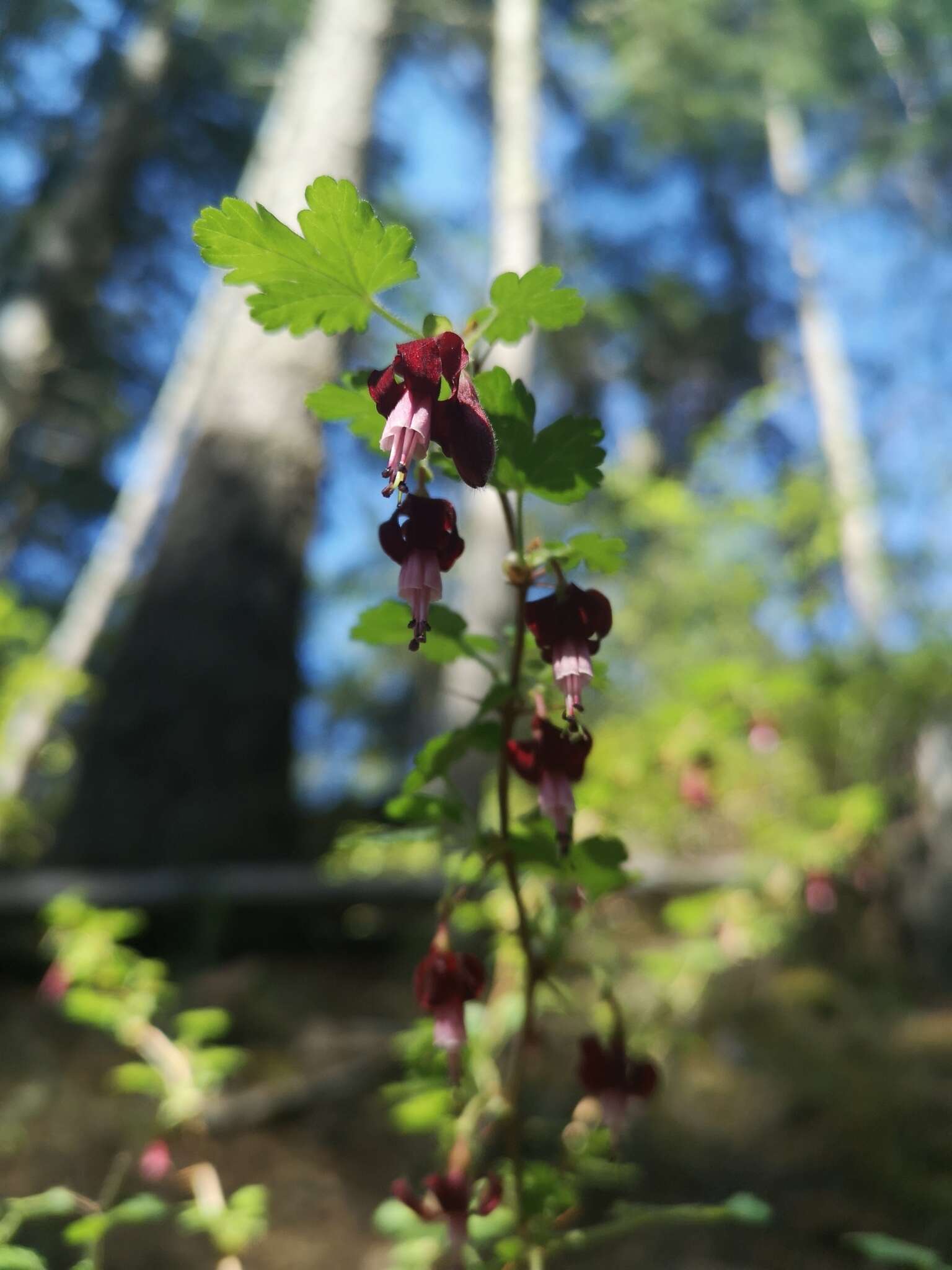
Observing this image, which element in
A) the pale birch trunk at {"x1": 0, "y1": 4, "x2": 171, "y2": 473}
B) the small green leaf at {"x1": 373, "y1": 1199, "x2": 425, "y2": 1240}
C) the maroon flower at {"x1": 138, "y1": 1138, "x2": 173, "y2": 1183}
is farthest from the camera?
the pale birch trunk at {"x1": 0, "y1": 4, "x2": 171, "y2": 473}

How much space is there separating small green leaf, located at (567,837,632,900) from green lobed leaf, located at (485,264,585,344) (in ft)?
1.61

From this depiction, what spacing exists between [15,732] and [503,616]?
4.13 m

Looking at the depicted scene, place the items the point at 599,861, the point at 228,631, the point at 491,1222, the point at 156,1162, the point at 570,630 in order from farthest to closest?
the point at 228,631 < the point at 156,1162 < the point at 491,1222 < the point at 599,861 < the point at 570,630

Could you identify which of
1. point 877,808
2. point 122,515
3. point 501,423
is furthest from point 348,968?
point 122,515

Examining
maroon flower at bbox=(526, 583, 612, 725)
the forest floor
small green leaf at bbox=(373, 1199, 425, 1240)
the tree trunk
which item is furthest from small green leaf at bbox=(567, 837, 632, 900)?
the tree trunk

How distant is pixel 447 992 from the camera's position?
81cm

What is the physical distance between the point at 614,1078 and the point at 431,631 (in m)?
0.54

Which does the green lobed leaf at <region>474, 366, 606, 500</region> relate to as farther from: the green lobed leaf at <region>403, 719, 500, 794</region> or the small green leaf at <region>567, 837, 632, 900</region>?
the small green leaf at <region>567, 837, 632, 900</region>

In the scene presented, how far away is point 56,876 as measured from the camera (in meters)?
3.08

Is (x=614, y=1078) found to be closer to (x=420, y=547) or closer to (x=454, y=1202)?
(x=454, y=1202)

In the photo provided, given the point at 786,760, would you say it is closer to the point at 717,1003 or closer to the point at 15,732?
the point at 717,1003

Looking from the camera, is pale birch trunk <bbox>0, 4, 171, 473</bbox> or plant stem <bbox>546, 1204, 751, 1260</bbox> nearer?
plant stem <bbox>546, 1204, 751, 1260</bbox>

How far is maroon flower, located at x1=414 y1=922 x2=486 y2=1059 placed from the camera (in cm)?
81

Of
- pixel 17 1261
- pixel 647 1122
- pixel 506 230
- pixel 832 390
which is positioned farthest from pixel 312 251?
pixel 832 390
